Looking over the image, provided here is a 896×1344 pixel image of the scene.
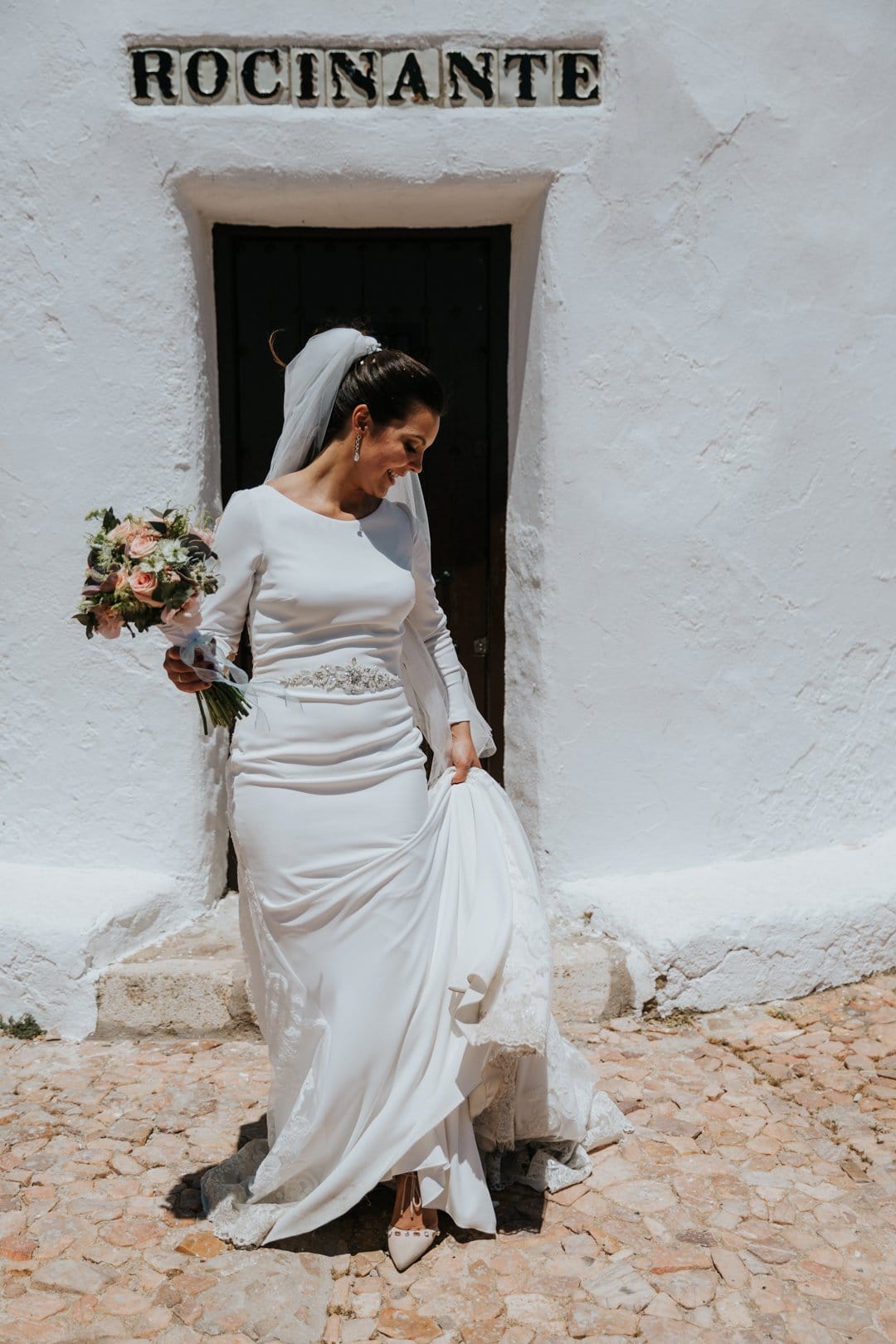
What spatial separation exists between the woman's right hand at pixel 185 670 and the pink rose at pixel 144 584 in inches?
8.2

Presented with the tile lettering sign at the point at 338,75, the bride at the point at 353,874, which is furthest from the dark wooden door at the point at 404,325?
the bride at the point at 353,874

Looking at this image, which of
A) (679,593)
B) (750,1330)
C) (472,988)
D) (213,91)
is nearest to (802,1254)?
(750,1330)

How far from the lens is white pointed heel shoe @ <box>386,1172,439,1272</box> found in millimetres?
2979

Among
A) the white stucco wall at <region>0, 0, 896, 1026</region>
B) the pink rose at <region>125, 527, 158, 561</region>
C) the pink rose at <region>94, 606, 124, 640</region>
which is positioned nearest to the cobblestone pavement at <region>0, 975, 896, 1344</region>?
the white stucco wall at <region>0, 0, 896, 1026</region>

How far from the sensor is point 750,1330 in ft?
Result: 9.05

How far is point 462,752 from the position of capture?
11.2ft

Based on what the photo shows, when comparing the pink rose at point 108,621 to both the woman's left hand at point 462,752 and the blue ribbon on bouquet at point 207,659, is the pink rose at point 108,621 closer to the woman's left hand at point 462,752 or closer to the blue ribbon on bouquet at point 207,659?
the blue ribbon on bouquet at point 207,659

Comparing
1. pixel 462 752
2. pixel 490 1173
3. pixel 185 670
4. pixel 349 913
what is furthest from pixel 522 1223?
pixel 185 670

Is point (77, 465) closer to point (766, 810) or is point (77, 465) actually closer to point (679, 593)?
point (679, 593)

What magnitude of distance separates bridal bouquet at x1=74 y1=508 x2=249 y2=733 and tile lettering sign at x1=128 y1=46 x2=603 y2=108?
6.76 ft

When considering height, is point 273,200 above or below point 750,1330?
above

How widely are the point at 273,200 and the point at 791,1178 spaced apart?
3.59m

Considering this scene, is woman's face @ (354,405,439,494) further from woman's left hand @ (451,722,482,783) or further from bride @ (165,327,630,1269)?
woman's left hand @ (451,722,482,783)

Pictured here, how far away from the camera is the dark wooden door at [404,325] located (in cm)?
477
